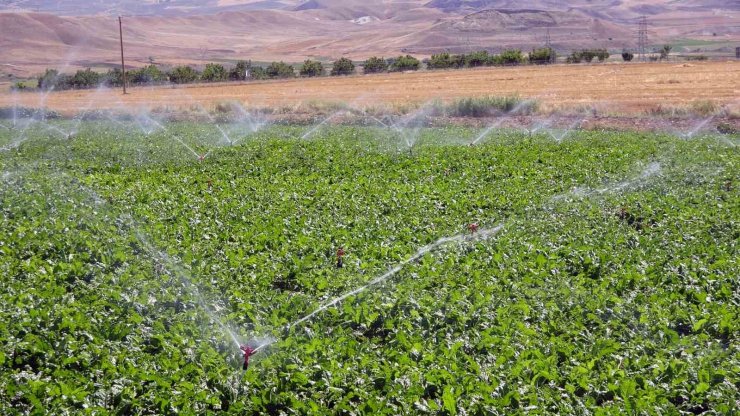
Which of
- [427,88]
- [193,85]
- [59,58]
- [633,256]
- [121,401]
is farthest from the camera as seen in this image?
[59,58]

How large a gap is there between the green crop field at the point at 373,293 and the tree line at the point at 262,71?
61788 mm

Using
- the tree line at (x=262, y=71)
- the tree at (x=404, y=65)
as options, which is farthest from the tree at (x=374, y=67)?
the tree at (x=404, y=65)

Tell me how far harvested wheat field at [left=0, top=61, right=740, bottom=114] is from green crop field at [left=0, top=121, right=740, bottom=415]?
2686cm

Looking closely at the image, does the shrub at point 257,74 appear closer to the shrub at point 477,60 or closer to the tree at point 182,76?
the tree at point 182,76

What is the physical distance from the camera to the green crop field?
6434 millimetres

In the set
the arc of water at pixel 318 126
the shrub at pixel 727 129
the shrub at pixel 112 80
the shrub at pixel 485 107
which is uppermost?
the shrub at pixel 112 80

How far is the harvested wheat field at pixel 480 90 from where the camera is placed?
46.7 m

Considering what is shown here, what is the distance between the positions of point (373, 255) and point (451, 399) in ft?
16.4

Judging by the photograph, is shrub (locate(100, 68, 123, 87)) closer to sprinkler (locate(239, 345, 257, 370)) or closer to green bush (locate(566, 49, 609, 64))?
green bush (locate(566, 49, 609, 64))

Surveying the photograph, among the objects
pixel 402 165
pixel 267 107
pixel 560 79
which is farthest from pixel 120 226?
pixel 560 79

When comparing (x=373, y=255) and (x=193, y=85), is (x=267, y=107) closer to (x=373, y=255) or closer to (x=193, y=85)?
(x=193, y=85)

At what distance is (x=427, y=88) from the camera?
60.1m

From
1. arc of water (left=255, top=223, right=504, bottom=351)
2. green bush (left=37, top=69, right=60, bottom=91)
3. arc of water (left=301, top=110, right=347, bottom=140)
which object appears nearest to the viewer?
arc of water (left=255, top=223, right=504, bottom=351)

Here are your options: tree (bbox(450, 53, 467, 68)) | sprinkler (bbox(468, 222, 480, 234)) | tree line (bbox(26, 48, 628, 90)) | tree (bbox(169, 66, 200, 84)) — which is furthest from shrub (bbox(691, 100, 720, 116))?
tree (bbox(169, 66, 200, 84))
